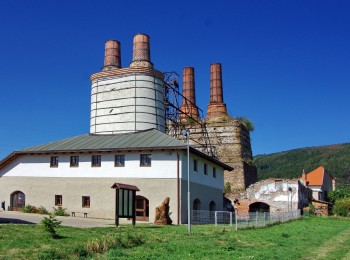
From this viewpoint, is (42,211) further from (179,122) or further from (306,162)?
(306,162)

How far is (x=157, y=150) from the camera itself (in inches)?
1298

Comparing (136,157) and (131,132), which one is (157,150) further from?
(131,132)

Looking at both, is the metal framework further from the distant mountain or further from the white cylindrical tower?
the distant mountain

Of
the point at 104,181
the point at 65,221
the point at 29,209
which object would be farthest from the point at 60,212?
the point at 65,221

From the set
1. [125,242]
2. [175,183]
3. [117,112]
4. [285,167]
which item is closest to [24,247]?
[125,242]

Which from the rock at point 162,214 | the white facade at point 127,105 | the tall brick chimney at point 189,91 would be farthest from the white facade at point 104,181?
the tall brick chimney at point 189,91

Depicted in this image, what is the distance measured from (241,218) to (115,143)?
38.4 feet

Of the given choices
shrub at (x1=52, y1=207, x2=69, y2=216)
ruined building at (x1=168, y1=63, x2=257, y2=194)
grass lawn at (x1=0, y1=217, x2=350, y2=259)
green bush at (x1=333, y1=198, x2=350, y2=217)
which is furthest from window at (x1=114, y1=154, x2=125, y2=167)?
green bush at (x1=333, y1=198, x2=350, y2=217)

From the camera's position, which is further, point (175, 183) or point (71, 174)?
point (71, 174)

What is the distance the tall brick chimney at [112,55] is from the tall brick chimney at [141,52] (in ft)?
5.50

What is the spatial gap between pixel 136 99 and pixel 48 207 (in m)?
11.6

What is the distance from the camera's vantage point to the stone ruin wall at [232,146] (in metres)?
55.3

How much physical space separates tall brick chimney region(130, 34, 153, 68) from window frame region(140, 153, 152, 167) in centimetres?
1404

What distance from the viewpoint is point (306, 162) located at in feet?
586
